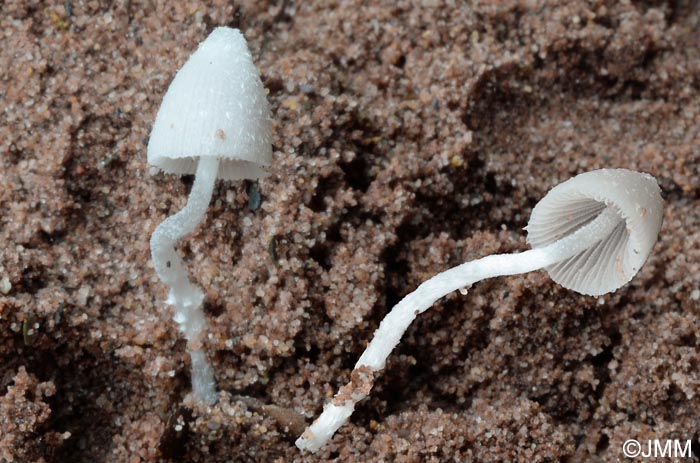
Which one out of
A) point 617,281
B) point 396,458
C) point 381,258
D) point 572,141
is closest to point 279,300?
point 381,258

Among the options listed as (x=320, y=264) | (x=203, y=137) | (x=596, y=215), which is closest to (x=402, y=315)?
(x=320, y=264)

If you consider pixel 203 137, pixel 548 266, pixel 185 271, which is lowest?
pixel 548 266

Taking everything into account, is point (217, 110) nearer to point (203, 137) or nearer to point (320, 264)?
point (203, 137)

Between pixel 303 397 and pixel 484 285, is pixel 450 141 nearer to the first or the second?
pixel 484 285

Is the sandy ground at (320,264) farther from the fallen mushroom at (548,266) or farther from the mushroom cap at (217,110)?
the mushroom cap at (217,110)

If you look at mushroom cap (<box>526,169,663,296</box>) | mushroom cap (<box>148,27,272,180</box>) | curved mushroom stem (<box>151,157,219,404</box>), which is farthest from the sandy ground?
mushroom cap (<box>148,27,272,180</box>)

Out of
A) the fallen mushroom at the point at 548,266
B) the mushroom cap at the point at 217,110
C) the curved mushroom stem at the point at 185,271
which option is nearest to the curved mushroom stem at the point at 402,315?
the fallen mushroom at the point at 548,266
